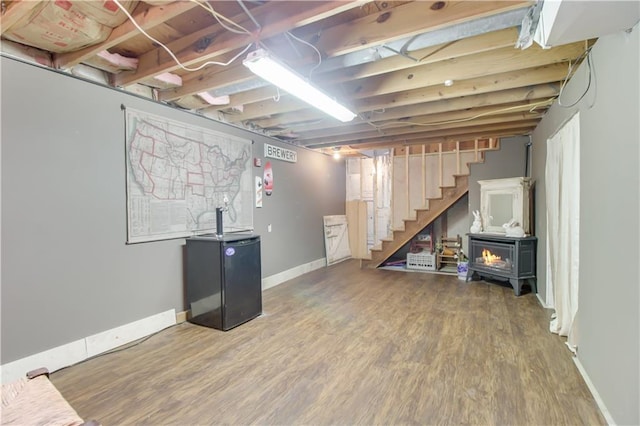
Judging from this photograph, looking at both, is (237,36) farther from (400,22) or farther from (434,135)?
(434,135)

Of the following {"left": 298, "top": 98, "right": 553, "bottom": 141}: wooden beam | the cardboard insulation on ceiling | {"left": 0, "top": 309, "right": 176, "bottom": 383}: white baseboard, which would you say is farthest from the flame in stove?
the cardboard insulation on ceiling

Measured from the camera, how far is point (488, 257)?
508 cm

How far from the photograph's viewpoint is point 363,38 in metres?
2.26

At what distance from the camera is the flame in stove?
4983 mm

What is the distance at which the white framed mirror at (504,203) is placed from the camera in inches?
186

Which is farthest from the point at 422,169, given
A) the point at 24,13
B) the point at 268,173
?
the point at 24,13

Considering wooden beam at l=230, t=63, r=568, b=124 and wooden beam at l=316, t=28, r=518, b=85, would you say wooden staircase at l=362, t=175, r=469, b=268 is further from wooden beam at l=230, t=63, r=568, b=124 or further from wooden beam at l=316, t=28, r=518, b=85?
wooden beam at l=316, t=28, r=518, b=85

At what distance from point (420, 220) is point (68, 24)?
5951 mm

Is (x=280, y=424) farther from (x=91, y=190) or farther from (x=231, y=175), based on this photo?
(x=231, y=175)

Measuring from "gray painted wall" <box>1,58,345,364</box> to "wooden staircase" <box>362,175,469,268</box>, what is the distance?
166 inches

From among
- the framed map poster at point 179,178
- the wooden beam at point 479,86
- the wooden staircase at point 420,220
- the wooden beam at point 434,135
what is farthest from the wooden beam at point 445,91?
the wooden staircase at point 420,220

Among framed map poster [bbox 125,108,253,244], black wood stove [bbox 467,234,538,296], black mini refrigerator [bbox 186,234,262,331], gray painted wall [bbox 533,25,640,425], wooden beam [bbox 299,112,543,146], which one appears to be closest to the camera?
gray painted wall [bbox 533,25,640,425]

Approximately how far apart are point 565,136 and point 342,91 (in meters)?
2.22

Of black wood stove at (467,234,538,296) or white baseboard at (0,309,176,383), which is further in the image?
black wood stove at (467,234,538,296)
